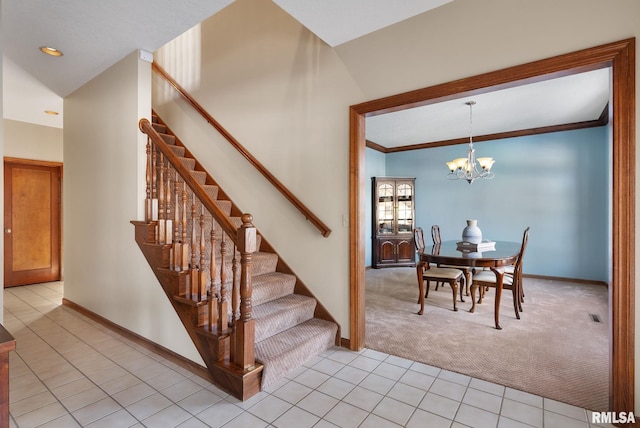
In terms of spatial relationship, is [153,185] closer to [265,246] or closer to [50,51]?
[265,246]

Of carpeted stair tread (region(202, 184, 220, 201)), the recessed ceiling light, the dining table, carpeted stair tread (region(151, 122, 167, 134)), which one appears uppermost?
the recessed ceiling light

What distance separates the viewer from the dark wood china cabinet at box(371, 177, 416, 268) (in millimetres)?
6770

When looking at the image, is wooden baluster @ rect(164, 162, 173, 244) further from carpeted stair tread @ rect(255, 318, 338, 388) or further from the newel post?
carpeted stair tread @ rect(255, 318, 338, 388)

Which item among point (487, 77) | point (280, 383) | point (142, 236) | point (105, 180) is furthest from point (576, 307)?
point (105, 180)

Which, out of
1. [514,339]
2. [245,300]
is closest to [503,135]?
[514,339]

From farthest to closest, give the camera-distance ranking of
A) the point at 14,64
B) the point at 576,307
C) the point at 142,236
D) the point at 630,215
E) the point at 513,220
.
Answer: the point at 513,220, the point at 576,307, the point at 14,64, the point at 142,236, the point at 630,215

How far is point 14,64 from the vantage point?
10.9ft

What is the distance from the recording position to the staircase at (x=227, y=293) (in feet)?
6.97

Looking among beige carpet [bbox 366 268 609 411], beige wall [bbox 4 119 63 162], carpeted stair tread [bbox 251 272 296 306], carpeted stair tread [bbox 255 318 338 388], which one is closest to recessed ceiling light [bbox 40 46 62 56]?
carpeted stair tread [bbox 251 272 296 306]

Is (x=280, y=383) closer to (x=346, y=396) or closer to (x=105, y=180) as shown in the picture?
(x=346, y=396)

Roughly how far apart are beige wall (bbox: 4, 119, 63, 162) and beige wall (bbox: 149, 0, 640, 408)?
7.55 feet

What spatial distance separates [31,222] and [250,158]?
448 cm

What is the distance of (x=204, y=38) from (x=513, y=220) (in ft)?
19.4

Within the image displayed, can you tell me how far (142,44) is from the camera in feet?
9.55
